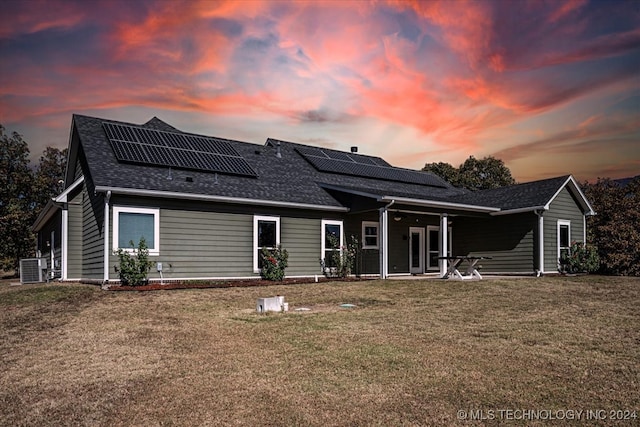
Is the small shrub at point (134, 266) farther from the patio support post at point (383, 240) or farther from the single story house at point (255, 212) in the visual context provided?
the patio support post at point (383, 240)

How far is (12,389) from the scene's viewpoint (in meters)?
5.66

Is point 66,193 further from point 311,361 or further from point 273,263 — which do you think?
point 311,361

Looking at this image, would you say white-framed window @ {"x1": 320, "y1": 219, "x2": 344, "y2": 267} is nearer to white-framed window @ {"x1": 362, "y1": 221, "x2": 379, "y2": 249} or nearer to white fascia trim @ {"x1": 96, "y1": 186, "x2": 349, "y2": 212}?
white fascia trim @ {"x1": 96, "y1": 186, "x2": 349, "y2": 212}

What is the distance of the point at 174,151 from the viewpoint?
1653cm

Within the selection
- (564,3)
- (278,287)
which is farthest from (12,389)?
(564,3)

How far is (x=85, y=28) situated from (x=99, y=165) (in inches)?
270

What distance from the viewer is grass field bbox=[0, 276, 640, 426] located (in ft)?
15.9

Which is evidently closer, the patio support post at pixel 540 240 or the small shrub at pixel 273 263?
the small shrub at pixel 273 263

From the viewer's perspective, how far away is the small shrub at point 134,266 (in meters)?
12.8

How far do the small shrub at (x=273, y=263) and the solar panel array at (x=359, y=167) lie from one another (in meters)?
6.20

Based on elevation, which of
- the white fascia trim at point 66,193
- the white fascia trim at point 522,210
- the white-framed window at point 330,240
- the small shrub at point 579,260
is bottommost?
the small shrub at point 579,260

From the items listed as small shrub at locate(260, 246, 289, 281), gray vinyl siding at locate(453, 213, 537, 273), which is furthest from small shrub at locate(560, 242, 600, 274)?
small shrub at locate(260, 246, 289, 281)

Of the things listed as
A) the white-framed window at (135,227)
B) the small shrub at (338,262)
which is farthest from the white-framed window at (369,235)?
the white-framed window at (135,227)

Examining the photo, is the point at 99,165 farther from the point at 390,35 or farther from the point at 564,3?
the point at 564,3
